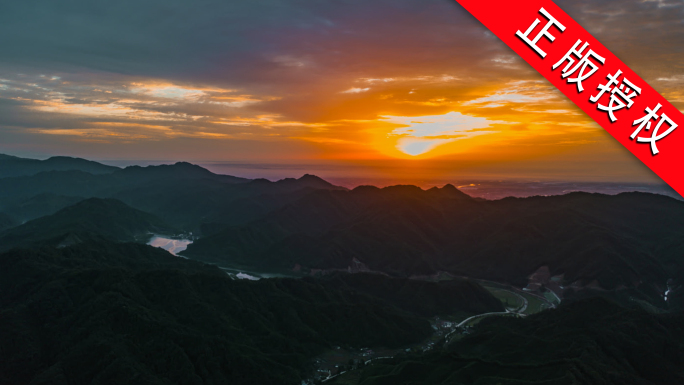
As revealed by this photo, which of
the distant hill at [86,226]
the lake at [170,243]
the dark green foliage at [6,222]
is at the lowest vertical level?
the lake at [170,243]

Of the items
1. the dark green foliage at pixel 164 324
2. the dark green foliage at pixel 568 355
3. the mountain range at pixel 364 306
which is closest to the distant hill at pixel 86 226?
the mountain range at pixel 364 306

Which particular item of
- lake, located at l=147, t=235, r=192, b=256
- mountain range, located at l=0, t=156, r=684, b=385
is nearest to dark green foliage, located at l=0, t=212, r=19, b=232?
mountain range, located at l=0, t=156, r=684, b=385

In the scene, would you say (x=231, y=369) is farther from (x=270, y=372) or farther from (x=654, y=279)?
(x=654, y=279)

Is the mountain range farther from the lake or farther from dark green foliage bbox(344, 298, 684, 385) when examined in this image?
the lake

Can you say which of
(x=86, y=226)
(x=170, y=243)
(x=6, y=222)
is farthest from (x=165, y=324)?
(x=6, y=222)

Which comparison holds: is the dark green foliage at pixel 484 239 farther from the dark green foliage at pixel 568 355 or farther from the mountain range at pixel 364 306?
the dark green foliage at pixel 568 355
